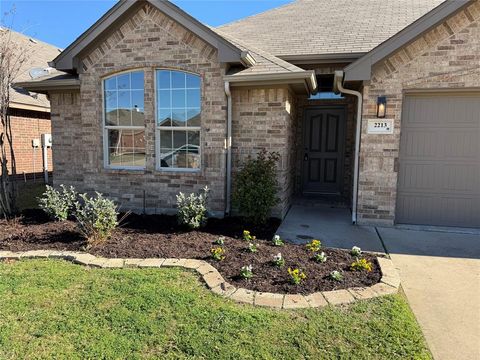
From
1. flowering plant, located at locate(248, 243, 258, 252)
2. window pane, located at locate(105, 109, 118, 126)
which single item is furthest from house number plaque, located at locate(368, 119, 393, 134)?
window pane, located at locate(105, 109, 118, 126)

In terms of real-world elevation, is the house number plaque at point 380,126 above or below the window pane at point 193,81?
below

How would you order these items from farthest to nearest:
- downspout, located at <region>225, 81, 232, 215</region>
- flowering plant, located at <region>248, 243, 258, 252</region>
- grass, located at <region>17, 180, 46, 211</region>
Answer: grass, located at <region>17, 180, 46, 211</region> → downspout, located at <region>225, 81, 232, 215</region> → flowering plant, located at <region>248, 243, 258, 252</region>

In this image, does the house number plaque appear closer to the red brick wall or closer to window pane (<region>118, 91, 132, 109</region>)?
window pane (<region>118, 91, 132, 109</region>)

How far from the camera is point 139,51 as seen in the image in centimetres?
660

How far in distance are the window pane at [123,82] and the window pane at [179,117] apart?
1.17 metres

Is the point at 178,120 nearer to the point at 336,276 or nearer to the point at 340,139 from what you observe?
the point at 340,139

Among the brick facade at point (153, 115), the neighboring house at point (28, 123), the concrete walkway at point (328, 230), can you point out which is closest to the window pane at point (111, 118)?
the brick facade at point (153, 115)

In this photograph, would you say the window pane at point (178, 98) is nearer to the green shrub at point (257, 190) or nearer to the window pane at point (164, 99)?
the window pane at point (164, 99)

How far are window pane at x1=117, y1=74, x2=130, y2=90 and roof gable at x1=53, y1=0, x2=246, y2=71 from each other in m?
0.84

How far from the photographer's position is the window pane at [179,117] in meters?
6.63

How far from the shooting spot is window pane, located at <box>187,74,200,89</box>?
Answer: 650cm

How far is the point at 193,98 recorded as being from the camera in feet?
21.5

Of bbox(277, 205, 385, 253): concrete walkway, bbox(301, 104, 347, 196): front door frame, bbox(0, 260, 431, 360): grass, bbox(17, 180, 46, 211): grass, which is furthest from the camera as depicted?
bbox(301, 104, 347, 196): front door frame

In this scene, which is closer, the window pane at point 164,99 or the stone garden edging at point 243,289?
the stone garden edging at point 243,289
